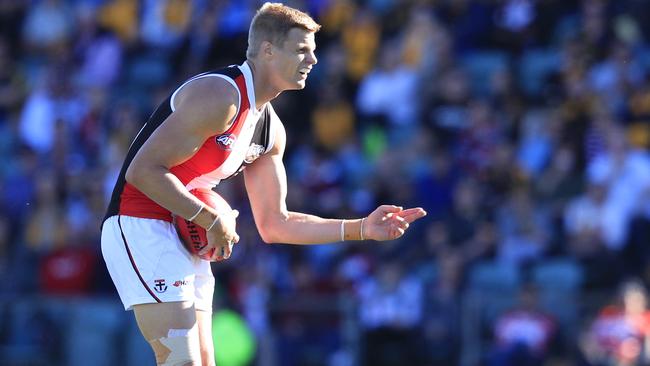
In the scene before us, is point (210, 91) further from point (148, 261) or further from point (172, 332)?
→ point (172, 332)

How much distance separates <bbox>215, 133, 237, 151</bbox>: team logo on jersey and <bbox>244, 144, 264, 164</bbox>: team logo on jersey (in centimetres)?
23

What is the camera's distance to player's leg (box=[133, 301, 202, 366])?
20.4ft

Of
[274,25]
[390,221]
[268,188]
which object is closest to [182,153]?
[274,25]

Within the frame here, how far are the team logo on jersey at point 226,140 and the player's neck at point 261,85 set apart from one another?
22 centimetres

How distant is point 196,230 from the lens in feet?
20.8

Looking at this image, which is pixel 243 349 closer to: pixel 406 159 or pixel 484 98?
pixel 406 159

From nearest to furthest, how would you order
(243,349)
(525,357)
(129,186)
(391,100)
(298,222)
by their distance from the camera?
(129,186) → (298,222) → (525,357) → (243,349) → (391,100)

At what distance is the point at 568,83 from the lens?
14.1m

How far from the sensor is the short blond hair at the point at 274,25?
642 cm

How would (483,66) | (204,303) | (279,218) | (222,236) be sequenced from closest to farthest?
(222,236) → (204,303) → (279,218) → (483,66)

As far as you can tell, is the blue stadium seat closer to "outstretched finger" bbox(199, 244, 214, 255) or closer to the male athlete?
the male athlete

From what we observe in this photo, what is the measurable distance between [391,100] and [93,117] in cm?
→ 400

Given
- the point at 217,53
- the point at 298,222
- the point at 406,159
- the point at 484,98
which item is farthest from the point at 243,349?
the point at 298,222

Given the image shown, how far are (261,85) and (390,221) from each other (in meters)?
0.98
